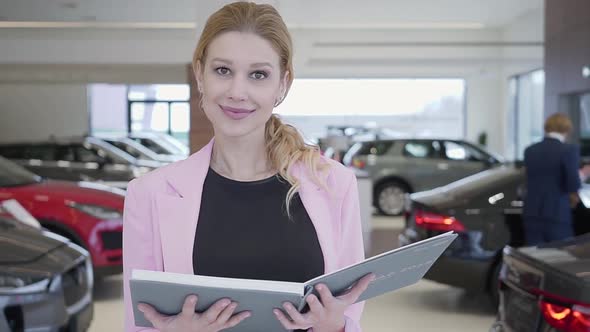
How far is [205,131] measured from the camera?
360 cm

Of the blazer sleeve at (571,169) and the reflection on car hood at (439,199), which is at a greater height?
the blazer sleeve at (571,169)

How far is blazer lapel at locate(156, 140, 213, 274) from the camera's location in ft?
4.88

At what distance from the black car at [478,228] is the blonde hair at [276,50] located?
367 centimetres

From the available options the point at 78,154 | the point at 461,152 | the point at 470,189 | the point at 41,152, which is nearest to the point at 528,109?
the point at 461,152

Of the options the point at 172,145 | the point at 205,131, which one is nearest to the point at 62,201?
the point at 205,131

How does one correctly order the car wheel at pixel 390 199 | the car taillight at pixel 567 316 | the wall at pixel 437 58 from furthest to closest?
the wall at pixel 437 58 → the car wheel at pixel 390 199 → the car taillight at pixel 567 316

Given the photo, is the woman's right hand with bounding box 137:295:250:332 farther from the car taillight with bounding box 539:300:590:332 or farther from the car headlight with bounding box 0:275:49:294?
the car headlight with bounding box 0:275:49:294

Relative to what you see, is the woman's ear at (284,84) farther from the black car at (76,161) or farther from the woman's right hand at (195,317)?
the black car at (76,161)

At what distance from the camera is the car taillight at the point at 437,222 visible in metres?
5.12

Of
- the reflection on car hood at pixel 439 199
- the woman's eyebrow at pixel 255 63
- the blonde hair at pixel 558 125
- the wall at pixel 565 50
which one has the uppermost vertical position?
the wall at pixel 565 50

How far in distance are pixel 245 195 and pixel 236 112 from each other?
0.61 ft

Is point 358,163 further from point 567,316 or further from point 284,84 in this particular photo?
point 284,84

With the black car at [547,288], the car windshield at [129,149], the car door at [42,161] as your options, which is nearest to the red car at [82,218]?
the car door at [42,161]

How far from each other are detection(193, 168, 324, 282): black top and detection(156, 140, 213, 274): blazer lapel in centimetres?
2
